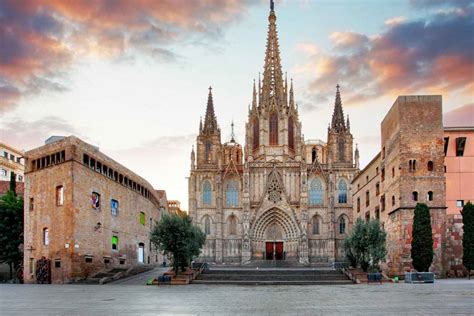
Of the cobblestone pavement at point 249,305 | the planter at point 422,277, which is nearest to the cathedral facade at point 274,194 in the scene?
the planter at point 422,277

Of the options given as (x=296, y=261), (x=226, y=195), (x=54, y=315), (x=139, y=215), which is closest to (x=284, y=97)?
(x=226, y=195)

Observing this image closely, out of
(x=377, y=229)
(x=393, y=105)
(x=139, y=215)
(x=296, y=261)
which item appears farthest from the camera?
Result: (x=296, y=261)

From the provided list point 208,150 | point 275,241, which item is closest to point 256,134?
point 208,150

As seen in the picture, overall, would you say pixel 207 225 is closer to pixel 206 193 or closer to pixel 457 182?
pixel 206 193

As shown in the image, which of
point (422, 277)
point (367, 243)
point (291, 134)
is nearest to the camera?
point (422, 277)

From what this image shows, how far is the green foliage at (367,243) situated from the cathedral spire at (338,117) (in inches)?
1741

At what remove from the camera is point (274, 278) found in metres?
40.1

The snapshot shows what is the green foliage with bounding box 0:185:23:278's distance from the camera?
46.0 m

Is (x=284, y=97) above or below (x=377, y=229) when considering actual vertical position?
above

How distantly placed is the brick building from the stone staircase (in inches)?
329

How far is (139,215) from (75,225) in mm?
16456

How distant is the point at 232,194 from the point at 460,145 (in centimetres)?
4084

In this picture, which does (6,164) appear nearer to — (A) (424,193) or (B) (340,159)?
(B) (340,159)

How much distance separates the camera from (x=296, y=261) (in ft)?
239
